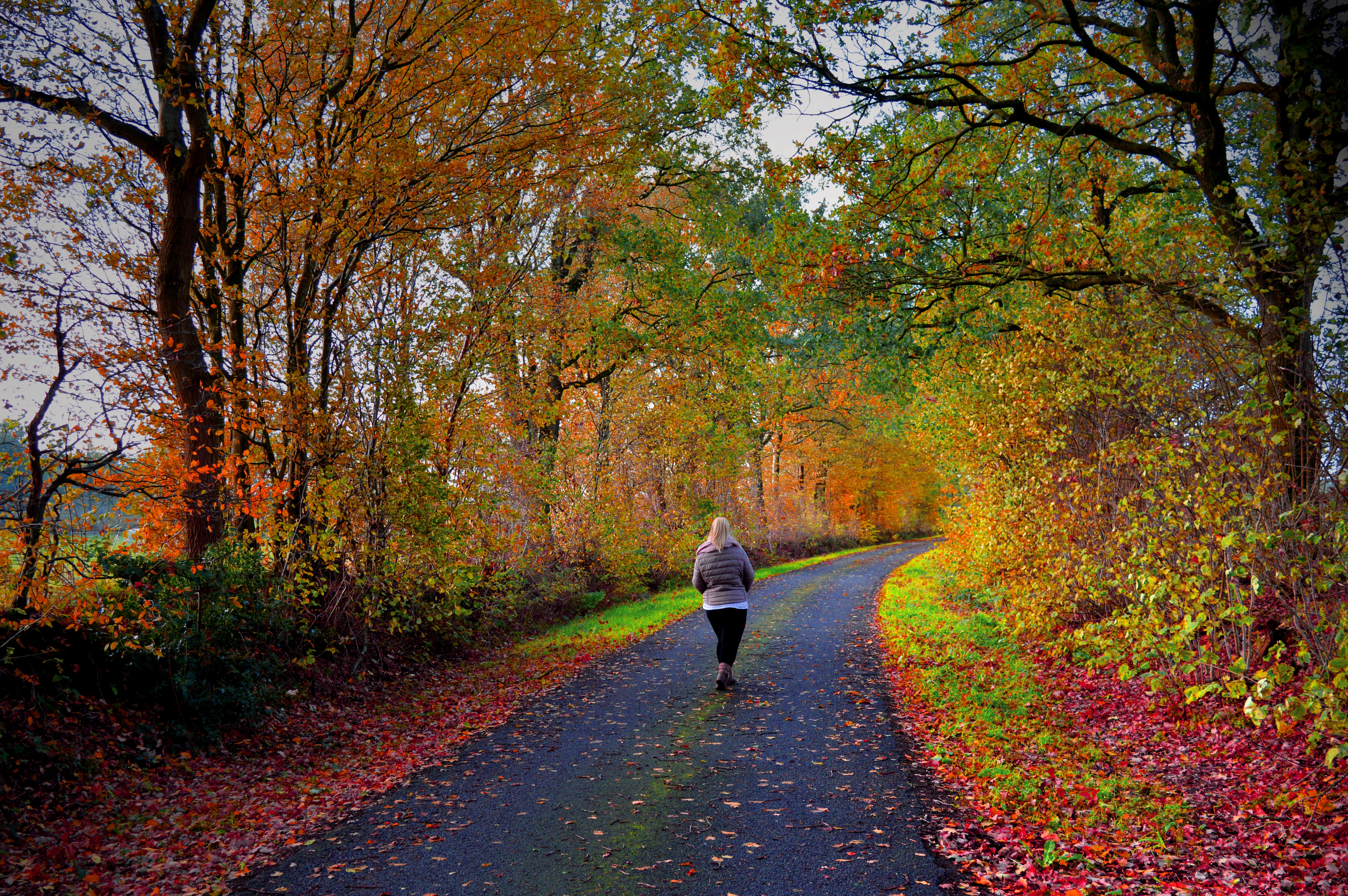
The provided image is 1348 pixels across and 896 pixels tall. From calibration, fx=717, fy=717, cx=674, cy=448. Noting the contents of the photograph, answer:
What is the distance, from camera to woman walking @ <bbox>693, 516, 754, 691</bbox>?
352 inches

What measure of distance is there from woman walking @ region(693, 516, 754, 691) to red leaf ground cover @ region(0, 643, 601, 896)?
260cm

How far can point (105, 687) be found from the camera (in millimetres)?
6379

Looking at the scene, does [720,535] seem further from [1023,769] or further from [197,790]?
[197,790]

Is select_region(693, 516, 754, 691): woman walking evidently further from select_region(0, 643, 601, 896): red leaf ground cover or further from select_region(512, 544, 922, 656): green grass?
select_region(512, 544, 922, 656): green grass

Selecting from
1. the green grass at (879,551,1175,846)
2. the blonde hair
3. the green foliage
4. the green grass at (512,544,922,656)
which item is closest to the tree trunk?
the green foliage

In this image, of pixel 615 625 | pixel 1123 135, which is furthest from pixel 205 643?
pixel 1123 135

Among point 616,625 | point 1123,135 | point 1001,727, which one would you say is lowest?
point 1001,727

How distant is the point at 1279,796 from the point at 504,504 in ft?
38.3

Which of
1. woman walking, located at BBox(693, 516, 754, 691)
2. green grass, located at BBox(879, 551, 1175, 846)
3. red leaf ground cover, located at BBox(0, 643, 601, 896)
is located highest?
woman walking, located at BBox(693, 516, 754, 691)

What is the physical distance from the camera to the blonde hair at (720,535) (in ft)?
30.5

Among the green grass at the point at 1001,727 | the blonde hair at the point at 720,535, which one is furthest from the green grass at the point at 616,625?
the green grass at the point at 1001,727

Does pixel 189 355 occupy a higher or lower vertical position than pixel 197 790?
higher

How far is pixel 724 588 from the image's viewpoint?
915cm

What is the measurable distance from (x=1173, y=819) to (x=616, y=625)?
36.6 ft
